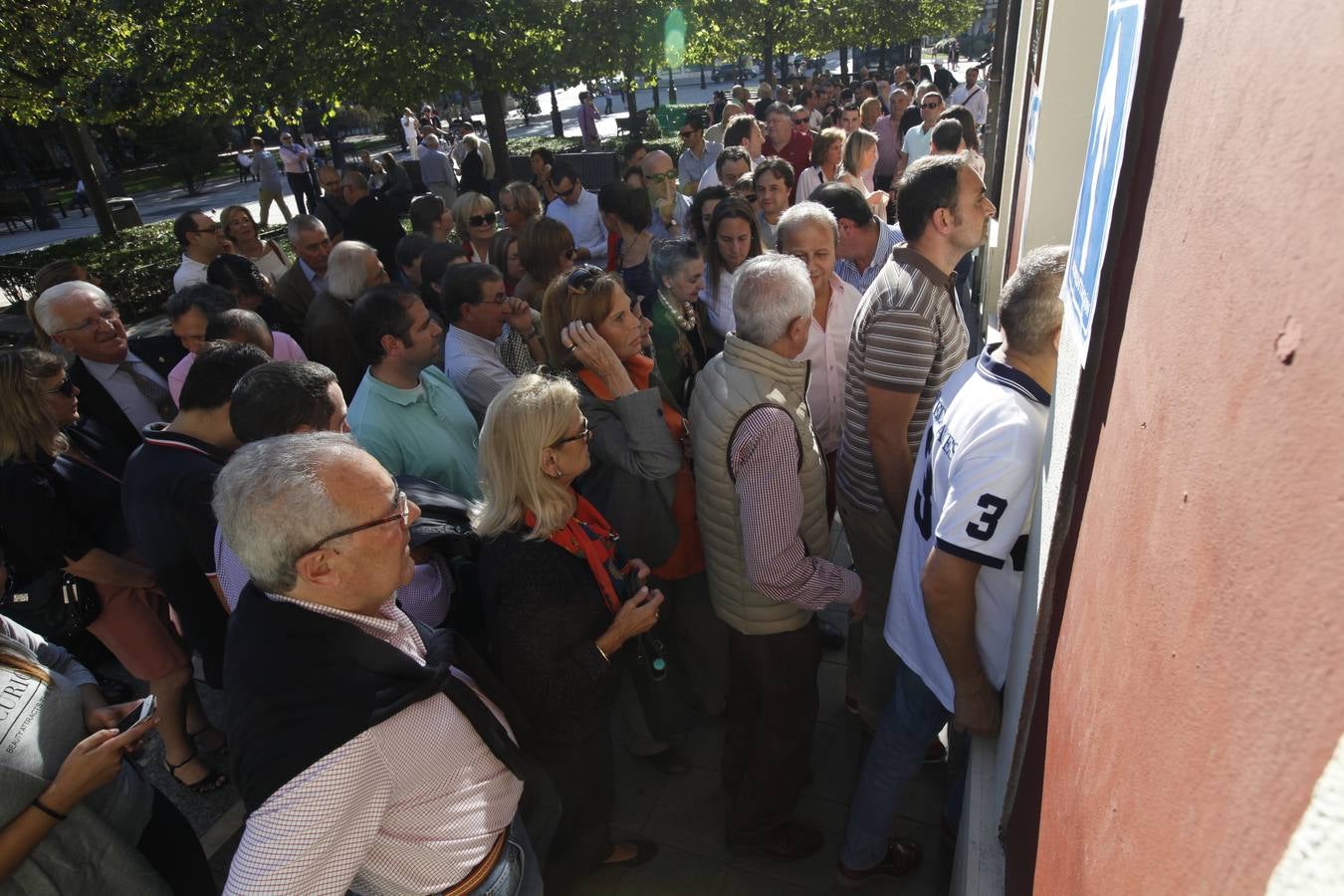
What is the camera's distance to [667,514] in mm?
2861

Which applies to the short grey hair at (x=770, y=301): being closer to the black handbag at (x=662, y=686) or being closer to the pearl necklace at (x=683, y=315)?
the black handbag at (x=662, y=686)

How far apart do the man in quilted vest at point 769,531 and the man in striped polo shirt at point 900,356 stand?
1.10 feet

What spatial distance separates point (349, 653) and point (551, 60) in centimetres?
1104

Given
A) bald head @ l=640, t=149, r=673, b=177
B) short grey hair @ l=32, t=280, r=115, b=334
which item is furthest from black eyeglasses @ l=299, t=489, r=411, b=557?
bald head @ l=640, t=149, r=673, b=177

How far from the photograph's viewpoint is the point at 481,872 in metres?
1.95

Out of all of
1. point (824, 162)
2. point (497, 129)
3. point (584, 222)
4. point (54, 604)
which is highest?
point (497, 129)

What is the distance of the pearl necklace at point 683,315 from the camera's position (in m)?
4.07

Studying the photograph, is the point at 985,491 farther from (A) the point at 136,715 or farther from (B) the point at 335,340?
(B) the point at 335,340

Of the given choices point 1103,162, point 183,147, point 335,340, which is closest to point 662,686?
point 1103,162

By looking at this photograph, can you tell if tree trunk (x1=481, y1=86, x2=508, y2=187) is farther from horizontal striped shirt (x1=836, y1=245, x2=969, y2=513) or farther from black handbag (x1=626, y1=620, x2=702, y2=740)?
black handbag (x1=626, y1=620, x2=702, y2=740)

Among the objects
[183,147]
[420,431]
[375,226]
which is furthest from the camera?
[183,147]

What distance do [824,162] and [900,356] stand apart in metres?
4.41

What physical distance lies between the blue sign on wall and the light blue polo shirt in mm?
2285

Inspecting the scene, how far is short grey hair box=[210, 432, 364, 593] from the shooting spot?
1.66 metres
